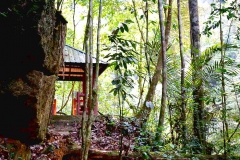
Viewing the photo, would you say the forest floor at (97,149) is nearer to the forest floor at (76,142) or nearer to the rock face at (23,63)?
the forest floor at (76,142)

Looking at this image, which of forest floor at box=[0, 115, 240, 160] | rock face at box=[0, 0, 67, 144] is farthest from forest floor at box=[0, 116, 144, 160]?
rock face at box=[0, 0, 67, 144]

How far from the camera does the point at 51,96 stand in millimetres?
3715

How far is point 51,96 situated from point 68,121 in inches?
165

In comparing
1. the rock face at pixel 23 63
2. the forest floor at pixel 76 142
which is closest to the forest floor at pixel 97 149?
the forest floor at pixel 76 142

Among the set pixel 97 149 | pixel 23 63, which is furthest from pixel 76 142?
pixel 23 63

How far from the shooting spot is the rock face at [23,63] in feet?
9.64

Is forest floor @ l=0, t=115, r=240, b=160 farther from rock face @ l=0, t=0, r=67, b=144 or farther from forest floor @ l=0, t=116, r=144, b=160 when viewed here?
rock face @ l=0, t=0, r=67, b=144

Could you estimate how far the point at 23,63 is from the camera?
10.0 feet

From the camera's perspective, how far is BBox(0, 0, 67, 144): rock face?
2.94m

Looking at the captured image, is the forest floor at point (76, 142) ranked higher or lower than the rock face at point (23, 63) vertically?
lower

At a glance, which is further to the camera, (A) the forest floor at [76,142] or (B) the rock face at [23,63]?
(A) the forest floor at [76,142]

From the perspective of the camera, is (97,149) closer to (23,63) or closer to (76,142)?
(76,142)

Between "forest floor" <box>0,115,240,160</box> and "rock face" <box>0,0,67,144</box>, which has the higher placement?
"rock face" <box>0,0,67,144</box>

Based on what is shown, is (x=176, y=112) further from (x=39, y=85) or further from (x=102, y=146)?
(x=39, y=85)
